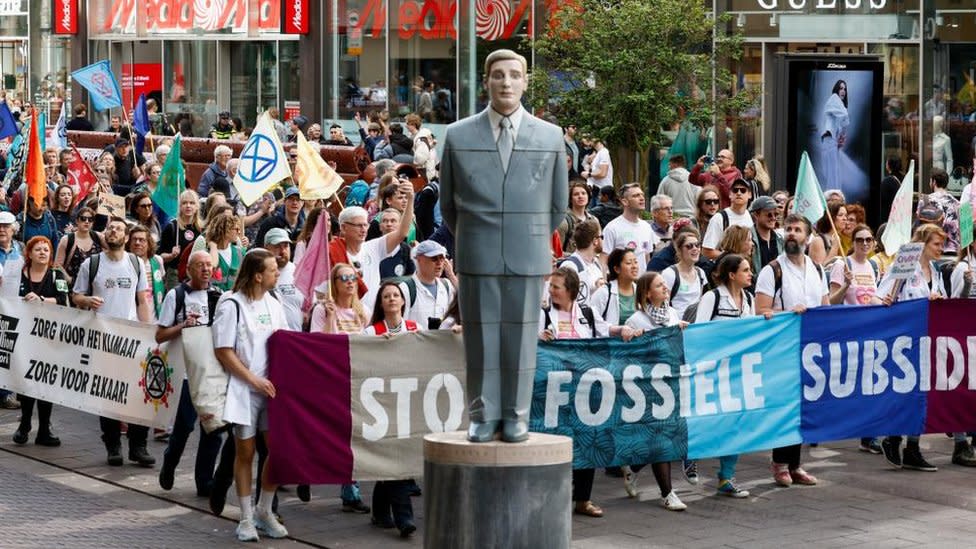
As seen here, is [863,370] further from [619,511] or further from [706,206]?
[706,206]

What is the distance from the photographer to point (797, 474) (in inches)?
505

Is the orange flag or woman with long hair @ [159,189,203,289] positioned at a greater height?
the orange flag

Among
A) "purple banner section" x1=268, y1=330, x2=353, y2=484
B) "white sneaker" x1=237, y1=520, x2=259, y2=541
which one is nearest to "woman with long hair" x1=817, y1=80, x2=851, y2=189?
"purple banner section" x1=268, y1=330, x2=353, y2=484

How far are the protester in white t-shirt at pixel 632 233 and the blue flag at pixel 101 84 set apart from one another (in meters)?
10.3

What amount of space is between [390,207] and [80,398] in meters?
2.99

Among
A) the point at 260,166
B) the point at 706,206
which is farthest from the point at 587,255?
the point at 260,166

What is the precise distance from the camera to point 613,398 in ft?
38.5

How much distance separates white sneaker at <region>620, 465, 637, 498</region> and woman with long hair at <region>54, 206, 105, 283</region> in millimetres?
5314

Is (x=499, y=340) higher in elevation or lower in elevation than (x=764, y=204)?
lower

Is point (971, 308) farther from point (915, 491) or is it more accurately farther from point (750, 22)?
point (750, 22)

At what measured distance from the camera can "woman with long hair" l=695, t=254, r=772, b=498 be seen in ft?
40.5

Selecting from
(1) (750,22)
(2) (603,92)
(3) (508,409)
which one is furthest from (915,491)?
(1) (750,22)

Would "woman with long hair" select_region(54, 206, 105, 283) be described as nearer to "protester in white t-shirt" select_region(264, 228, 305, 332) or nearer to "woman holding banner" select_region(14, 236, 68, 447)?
"woman holding banner" select_region(14, 236, 68, 447)

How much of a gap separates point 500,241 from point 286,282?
4.09 m
